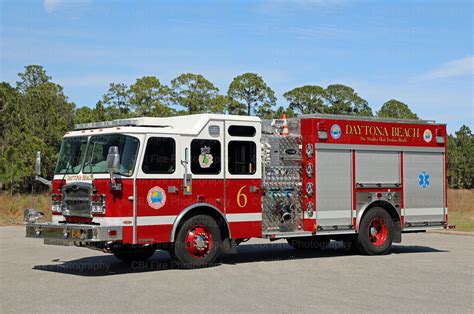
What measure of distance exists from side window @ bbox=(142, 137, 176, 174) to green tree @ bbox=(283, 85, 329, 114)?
165 feet

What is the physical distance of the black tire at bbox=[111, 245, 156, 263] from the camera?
47.1ft

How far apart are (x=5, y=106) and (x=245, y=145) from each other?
141 feet

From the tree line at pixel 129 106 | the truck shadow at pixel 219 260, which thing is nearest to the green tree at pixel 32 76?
the tree line at pixel 129 106

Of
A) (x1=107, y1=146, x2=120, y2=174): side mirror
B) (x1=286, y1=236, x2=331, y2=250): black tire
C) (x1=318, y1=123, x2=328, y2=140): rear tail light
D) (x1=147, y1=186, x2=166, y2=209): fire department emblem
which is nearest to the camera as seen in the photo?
(x1=107, y1=146, x2=120, y2=174): side mirror

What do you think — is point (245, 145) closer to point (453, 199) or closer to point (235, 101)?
point (453, 199)

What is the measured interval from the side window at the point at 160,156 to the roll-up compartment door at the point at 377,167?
4.50 m

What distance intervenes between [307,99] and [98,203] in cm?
5293

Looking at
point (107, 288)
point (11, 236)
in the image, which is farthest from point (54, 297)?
point (11, 236)

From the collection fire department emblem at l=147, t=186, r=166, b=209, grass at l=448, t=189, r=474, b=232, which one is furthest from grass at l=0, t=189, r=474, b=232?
fire department emblem at l=147, t=186, r=166, b=209

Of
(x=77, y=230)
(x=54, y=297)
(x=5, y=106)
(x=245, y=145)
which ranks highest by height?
(x=5, y=106)

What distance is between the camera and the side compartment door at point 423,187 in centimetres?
1633

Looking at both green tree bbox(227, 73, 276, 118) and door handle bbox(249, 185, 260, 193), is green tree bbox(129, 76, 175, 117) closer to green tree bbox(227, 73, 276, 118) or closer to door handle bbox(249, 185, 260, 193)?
green tree bbox(227, 73, 276, 118)

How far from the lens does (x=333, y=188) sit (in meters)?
15.2

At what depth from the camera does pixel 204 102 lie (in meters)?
53.2
